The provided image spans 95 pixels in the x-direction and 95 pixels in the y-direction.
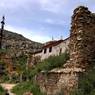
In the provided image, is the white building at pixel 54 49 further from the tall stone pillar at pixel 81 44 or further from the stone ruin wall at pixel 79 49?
the tall stone pillar at pixel 81 44

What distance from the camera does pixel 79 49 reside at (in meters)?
15.4

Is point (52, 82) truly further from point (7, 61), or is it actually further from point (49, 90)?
point (7, 61)

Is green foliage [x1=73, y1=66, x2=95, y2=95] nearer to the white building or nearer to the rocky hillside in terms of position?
the white building

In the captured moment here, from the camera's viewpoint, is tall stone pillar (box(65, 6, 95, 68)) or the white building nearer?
tall stone pillar (box(65, 6, 95, 68))

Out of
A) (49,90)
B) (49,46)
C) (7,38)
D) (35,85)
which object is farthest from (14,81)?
(7,38)

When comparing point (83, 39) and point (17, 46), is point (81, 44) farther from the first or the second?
point (17, 46)

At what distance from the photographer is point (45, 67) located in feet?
63.0

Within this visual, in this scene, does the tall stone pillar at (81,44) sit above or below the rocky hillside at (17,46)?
below

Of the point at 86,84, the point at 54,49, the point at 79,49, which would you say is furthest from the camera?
the point at 54,49

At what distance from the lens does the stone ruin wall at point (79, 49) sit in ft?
49.8

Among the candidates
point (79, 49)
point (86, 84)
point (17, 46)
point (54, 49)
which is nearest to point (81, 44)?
point (79, 49)

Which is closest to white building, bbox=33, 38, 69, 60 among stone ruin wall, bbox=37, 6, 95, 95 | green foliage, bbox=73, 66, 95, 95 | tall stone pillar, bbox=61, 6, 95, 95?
stone ruin wall, bbox=37, 6, 95, 95

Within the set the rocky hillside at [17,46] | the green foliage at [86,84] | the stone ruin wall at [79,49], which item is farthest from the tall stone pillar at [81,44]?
the rocky hillside at [17,46]

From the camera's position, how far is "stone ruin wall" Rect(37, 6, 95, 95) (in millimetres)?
15168
